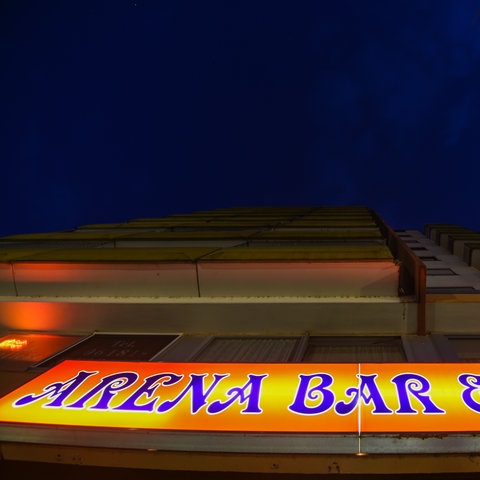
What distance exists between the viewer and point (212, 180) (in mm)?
81938

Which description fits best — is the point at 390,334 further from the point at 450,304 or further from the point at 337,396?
the point at 337,396

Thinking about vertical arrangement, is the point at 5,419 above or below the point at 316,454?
above

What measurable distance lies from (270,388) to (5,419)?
2.42 m

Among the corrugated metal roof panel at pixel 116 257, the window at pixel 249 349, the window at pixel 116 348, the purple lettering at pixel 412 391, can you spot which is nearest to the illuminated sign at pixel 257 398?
the purple lettering at pixel 412 391

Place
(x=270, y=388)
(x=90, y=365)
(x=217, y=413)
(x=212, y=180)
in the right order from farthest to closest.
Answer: (x=212, y=180), (x=90, y=365), (x=270, y=388), (x=217, y=413)

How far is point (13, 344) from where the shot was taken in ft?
20.5

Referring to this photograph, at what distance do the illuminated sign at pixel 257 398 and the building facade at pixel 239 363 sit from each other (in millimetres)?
16

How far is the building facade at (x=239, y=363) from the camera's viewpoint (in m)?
2.92

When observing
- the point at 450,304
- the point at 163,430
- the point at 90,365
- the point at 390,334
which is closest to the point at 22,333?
the point at 90,365

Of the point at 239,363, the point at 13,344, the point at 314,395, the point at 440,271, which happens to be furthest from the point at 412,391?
the point at 440,271

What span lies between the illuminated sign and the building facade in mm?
16

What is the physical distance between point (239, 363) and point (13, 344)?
4.58 m

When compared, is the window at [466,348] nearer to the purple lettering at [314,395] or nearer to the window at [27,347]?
the purple lettering at [314,395]

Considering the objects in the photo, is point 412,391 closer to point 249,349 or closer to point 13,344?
point 249,349
